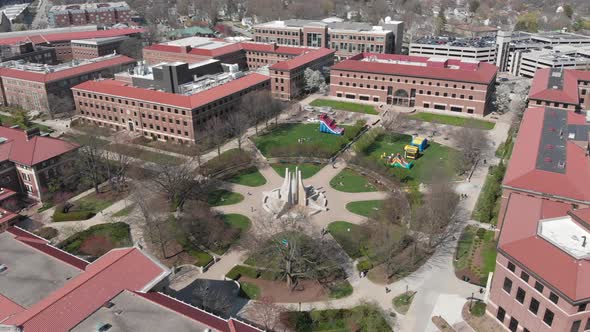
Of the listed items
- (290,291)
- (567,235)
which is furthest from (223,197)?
(567,235)

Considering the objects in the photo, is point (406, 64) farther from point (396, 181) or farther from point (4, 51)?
point (4, 51)

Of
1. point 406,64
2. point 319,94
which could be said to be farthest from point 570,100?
point 319,94

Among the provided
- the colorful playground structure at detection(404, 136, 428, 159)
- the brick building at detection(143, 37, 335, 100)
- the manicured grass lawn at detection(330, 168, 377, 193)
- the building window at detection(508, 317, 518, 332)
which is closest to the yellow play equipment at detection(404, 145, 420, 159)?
the colorful playground structure at detection(404, 136, 428, 159)

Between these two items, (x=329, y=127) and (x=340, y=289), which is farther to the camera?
(x=329, y=127)

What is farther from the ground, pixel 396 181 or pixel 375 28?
pixel 375 28

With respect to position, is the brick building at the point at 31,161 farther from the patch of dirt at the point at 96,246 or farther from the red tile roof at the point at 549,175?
the red tile roof at the point at 549,175

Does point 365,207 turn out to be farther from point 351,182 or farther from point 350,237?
point 350,237

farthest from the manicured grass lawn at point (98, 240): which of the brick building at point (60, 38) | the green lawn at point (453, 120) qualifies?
the brick building at point (60, 38)
